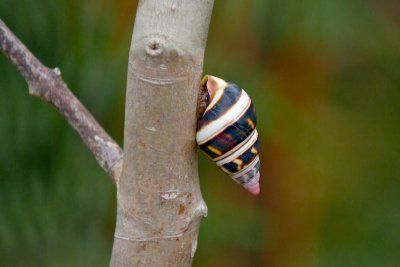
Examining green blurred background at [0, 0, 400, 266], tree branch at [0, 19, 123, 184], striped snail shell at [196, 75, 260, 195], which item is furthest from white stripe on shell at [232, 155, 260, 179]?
green blurred background at [0, 0, 400, 266]

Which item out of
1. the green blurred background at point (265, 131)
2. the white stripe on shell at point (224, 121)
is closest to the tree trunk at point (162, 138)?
the white stripe on shell at point (224, 121)

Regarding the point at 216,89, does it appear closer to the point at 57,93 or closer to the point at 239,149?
the point at 239,149

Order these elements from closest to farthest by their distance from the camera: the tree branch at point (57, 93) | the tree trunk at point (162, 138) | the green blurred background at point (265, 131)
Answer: the tree trunk at point (162, 138) → the tree branch at point (57, 93) → the green blurred background at point (265, 131)

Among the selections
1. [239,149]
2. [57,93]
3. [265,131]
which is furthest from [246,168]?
[265,131]

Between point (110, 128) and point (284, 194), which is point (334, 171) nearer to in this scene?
point (284, 194)

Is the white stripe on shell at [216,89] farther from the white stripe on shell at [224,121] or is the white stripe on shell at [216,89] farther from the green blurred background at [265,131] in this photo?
the green blurred background at [265,131]

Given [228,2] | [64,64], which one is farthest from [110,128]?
[228,2]
